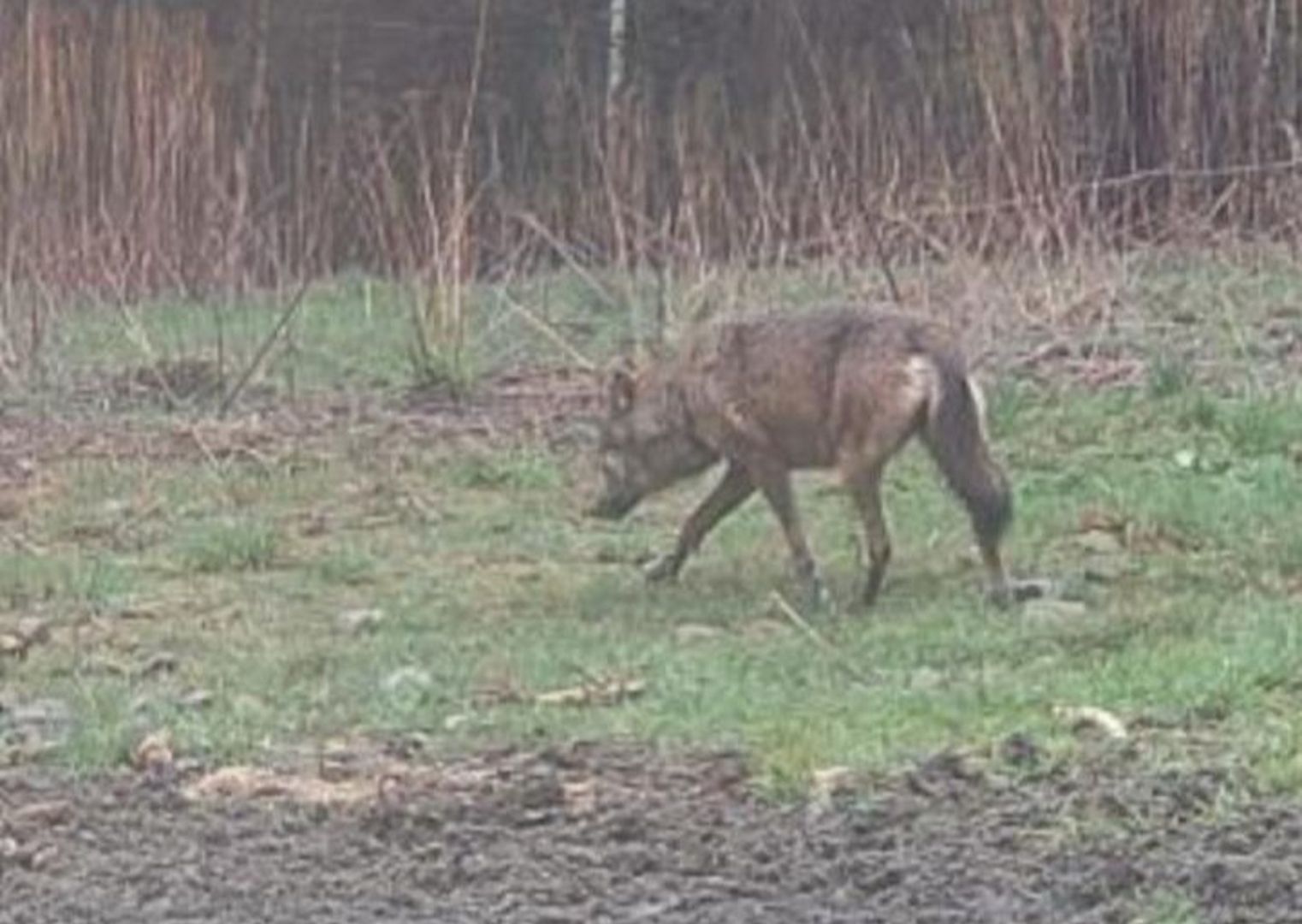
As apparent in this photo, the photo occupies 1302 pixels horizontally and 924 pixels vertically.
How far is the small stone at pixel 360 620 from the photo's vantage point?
10.0m

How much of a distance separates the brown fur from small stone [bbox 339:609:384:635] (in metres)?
0.91

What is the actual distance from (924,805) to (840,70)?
1841cm

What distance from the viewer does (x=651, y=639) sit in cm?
945

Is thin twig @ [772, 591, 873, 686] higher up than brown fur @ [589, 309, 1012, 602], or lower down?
lower down

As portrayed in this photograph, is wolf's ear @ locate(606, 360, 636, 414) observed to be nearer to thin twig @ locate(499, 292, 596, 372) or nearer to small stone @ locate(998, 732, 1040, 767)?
thin twig @ locate(499, 292, 596, 372)

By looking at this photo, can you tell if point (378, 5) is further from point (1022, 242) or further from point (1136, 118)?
point (1022, 242)

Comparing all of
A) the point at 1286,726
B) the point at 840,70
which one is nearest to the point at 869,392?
the point at 1286,726

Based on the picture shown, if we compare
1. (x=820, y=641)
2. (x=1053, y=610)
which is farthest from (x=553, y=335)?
(x=820, y=641)

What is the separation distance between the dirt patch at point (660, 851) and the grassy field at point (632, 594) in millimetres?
272

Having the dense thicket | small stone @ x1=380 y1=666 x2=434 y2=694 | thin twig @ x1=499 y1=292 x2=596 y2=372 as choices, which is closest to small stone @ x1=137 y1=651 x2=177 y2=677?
small stone @ x1=380 y1=666 x2=434 y2=694

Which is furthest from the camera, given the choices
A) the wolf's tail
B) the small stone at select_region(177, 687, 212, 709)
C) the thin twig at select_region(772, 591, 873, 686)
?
the wolf's tail

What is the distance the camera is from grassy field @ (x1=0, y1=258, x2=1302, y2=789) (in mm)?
8031

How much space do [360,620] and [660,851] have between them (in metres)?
3.40

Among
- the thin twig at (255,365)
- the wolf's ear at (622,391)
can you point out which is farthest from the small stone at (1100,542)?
the thin twig at (255,365)
